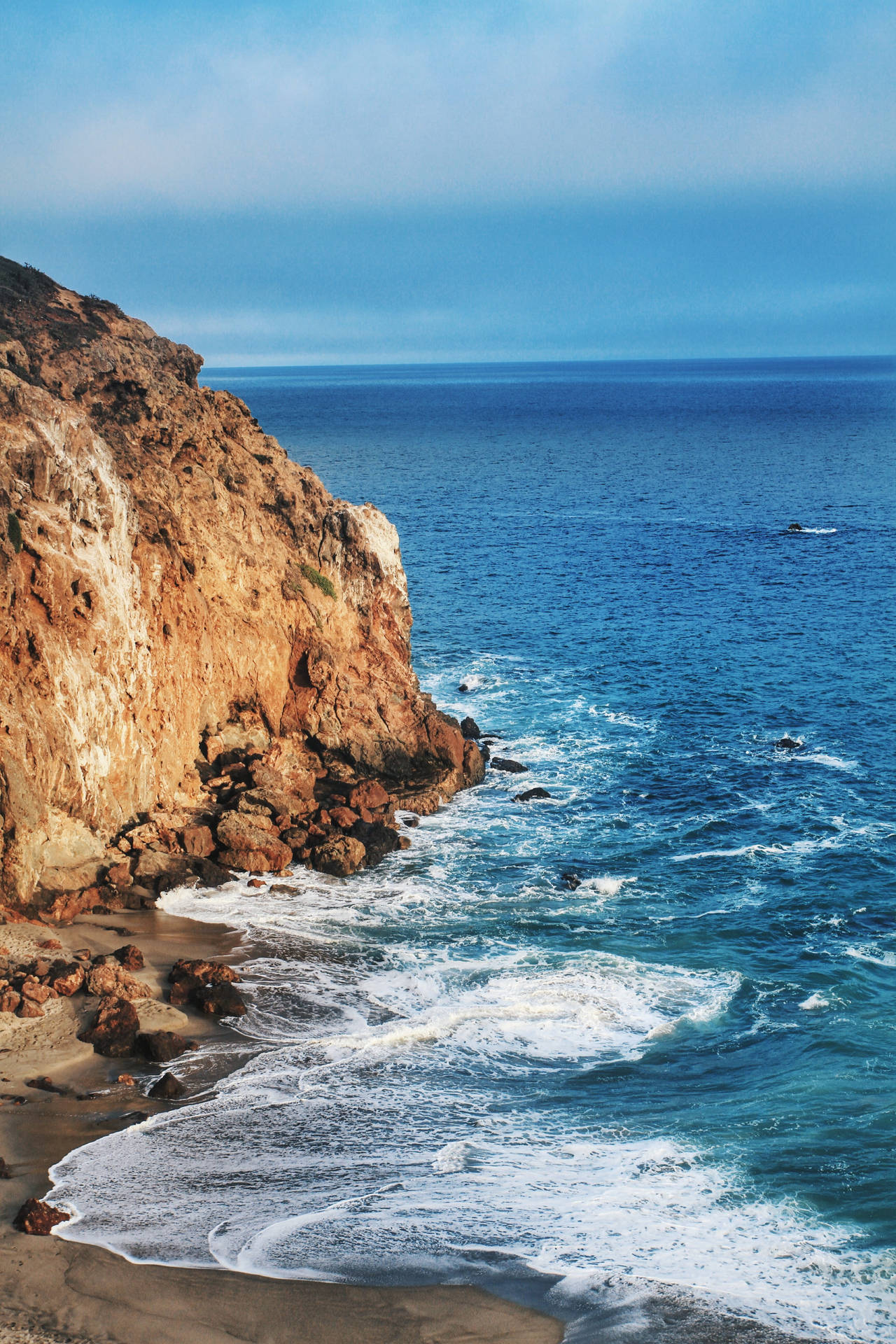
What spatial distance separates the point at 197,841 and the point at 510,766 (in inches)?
608

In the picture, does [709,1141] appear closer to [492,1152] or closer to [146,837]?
[492,1152]

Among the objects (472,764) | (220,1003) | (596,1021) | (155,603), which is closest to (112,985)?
(220,1003)

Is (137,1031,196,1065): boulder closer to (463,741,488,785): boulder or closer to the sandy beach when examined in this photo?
the sandy beach

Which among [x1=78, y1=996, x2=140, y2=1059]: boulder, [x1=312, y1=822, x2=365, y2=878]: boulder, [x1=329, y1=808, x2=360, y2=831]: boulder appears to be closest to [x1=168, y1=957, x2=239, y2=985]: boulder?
[x1=78, y1=996, x2=140, y2=1059]: boulder

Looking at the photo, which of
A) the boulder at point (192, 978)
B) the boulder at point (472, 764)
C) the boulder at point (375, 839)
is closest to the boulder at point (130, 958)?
the boulder at point (192, 978)

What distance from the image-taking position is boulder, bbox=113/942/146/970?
32156 millimetres

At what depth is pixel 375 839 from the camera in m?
41.7

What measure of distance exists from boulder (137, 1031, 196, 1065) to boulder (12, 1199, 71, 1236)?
6.32 meters

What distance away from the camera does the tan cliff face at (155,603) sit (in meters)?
35.8

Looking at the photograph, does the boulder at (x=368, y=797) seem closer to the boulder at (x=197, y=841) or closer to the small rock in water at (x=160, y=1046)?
the boulder at (x=197, y=841)

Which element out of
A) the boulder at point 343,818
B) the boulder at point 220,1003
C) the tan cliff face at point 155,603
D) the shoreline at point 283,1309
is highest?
the tan cliff face at point 155,603

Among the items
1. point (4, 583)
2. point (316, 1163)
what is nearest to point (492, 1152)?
point (316, 1163)

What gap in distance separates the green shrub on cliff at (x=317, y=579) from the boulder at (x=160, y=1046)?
24.1 meters

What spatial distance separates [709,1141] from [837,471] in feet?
417
